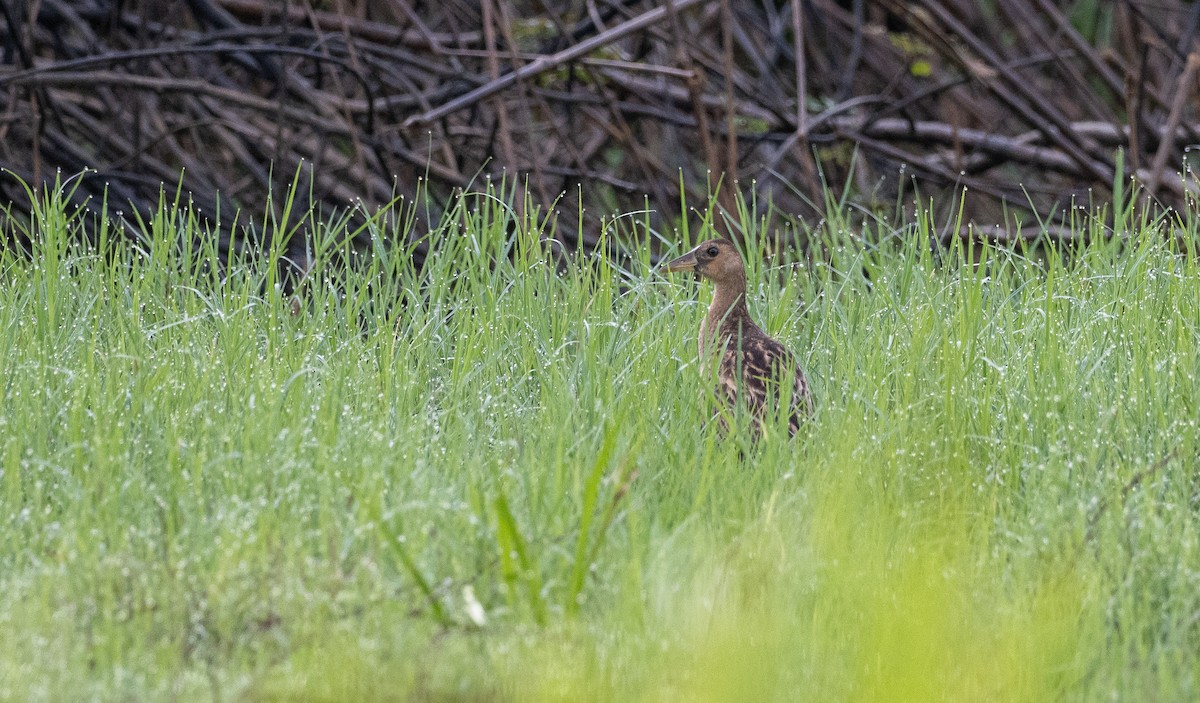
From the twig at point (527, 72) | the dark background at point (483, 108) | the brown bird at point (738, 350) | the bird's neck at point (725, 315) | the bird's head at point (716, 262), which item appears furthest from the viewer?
the dark background at point (483, 108)

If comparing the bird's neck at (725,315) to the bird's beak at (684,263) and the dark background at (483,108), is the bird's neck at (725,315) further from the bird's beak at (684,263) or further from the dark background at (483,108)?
the dark background at (483,108)

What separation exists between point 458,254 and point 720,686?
328 cm

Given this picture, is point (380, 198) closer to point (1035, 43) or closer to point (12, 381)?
point (12, 381)

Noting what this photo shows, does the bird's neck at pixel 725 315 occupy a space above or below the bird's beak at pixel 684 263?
below

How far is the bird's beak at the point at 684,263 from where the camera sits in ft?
14.8

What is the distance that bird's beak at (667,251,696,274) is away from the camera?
4.52 metres

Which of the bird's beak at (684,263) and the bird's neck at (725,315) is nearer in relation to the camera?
the bird's neck at (725,315)

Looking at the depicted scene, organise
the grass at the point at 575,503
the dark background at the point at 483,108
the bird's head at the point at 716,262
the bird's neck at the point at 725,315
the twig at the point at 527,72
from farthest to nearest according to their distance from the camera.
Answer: the dark background at the point at 483,108, the twig at the point at 527,72, the bird's head at the point at 716,262, the bird's neck at the point at 725,315, the grass at the point at 575,503

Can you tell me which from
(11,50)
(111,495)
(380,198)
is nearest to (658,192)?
(380,198)

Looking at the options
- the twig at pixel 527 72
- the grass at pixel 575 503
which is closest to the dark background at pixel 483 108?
the twig at pixel 527 72

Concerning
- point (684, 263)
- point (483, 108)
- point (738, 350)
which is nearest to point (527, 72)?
point (684, 263)

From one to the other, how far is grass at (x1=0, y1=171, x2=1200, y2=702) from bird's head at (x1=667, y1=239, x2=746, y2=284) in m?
0.20

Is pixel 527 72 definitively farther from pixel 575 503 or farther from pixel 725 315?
Result: pixel 575 503

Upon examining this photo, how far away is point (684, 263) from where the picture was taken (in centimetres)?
454
